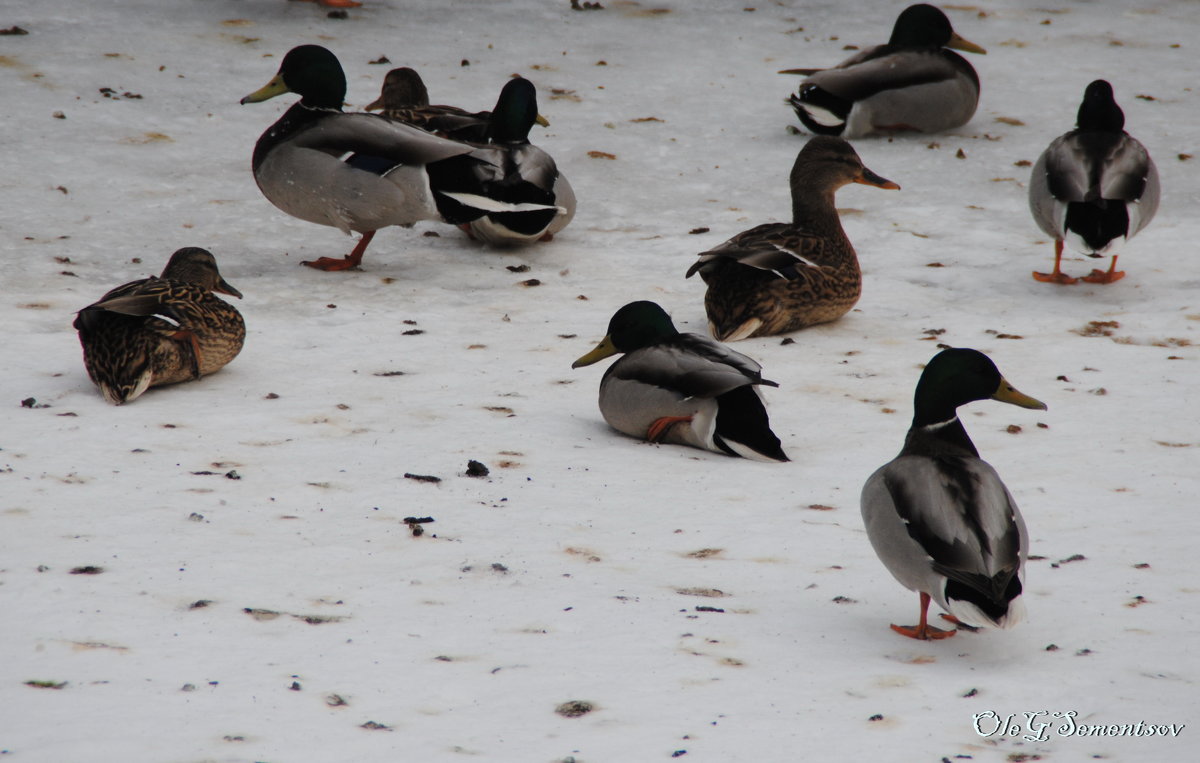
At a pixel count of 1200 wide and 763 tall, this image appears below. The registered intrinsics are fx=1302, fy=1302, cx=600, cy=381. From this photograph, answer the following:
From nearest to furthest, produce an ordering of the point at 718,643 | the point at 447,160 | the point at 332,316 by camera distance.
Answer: the point at 718,643, the point at 332,316, the point at 447,160

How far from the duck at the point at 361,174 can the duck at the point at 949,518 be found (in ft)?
13.2

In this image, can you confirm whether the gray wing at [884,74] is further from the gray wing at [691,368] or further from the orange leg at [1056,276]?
the gray wing at [691,368]

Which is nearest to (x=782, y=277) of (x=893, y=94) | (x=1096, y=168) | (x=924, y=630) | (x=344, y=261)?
(x=1096, y=168)

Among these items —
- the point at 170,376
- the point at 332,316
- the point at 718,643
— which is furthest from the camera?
the point at 332,316

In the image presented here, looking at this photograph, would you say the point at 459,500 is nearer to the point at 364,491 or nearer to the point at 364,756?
the point at 364,491

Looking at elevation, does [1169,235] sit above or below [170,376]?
above

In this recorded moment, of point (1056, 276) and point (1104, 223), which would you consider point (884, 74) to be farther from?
point (1104, 223)

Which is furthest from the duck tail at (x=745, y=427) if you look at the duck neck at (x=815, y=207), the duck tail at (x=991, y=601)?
the duck neck at (x=815, y=207)

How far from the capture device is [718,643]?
3.44 m

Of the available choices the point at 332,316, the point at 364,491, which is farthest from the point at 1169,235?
the point at 364,491

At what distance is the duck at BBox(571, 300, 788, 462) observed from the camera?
16.4 feet

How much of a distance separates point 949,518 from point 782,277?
3.13 meters

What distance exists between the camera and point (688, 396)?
5.07 m

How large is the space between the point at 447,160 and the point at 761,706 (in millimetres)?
4940
